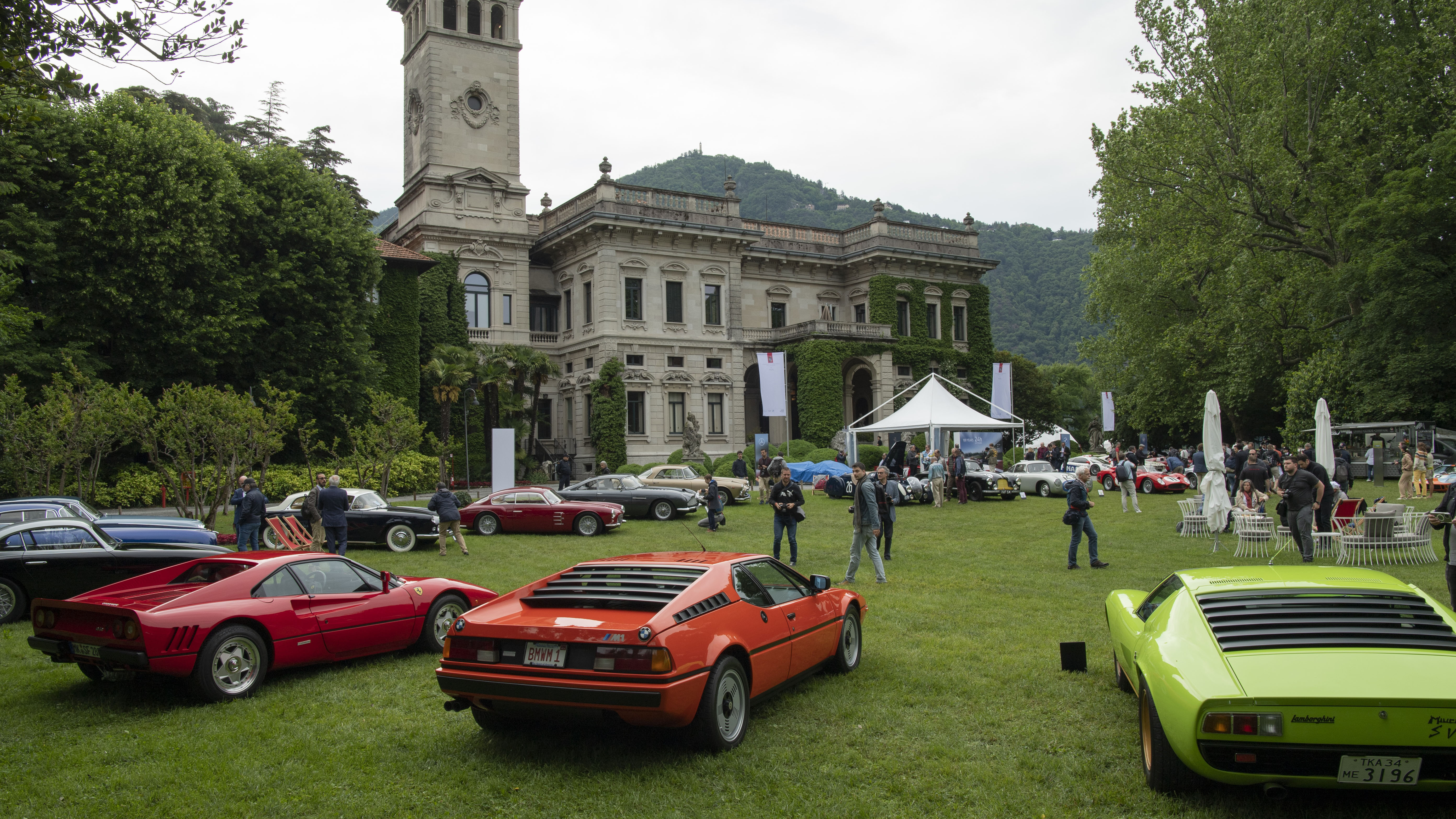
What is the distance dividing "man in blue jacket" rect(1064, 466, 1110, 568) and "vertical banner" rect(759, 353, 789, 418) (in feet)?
68.7

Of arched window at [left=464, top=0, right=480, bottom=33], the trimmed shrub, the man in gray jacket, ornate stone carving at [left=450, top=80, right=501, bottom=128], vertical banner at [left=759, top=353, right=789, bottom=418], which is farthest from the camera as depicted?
arched window at [left=464, top=0, right=480, bottom=33]

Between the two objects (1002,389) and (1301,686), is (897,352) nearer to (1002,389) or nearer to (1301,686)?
(1002,389)

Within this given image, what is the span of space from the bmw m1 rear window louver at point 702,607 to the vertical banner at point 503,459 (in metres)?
20.8

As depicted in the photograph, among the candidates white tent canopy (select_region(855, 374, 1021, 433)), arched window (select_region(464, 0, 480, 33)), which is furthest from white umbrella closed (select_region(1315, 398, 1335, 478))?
arched window (select_region(464, 0, 480, 33))

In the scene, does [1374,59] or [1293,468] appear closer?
[1293,468]

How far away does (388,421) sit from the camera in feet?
73.9

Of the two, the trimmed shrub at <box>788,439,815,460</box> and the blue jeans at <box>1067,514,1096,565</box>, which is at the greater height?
the trimmed shrub at <box>788,439,815,460</box>

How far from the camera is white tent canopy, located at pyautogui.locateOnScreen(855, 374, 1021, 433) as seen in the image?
30.1 meters

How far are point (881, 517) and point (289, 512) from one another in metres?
12.2

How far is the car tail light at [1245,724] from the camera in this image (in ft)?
13.5

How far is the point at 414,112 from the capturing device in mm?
42375

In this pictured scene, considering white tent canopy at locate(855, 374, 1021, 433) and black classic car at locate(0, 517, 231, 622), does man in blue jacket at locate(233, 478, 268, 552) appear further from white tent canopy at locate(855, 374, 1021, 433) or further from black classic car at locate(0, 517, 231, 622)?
white tent canopy at locate(855, 374, 1021, 433)

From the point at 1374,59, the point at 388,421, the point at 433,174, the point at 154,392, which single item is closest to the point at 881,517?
the point at 388,421

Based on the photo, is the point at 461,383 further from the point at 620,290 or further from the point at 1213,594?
the point at 1213,594
